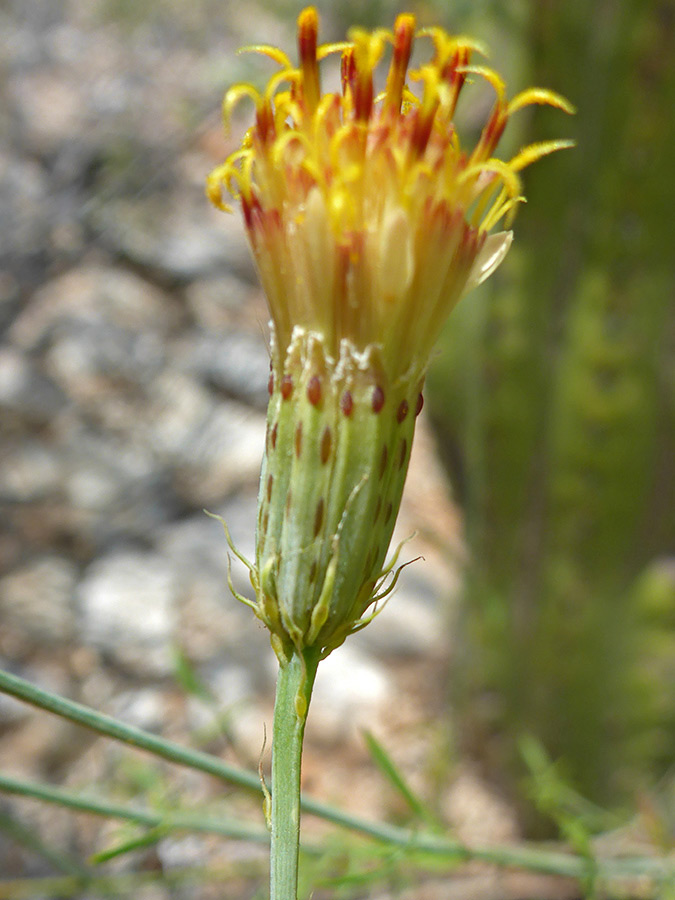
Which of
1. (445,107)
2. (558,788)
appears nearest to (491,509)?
(558,788)

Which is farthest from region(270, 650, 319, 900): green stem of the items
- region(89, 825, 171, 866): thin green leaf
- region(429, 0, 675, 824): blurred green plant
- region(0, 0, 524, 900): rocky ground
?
region(429, 0, 675, 824): blurred green plant

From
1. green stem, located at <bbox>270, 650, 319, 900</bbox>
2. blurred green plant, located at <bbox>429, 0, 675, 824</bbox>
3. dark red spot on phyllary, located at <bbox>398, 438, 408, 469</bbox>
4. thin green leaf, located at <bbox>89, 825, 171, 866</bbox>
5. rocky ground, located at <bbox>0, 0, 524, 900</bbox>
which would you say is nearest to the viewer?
green stem, located at <bbox>270, 650, 319, 900</bbox>

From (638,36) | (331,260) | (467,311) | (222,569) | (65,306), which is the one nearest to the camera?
(331,260)

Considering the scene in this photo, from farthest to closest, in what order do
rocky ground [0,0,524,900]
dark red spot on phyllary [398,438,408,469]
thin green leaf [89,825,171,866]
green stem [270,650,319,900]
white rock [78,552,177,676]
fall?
1. white rock [78,552,177,676]
2. rocky ground [0,0,524,900]
3. thin green leaf [89,825,171,866]
4. dark red spot on phyllary [398,438,408,469]
5. green stem [270,650,319,900]

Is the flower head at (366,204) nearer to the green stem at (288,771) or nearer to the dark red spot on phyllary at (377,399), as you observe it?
the dark red spot on phyllary at (377,399)

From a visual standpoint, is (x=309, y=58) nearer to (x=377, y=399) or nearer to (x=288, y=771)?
(x=377, y=399)

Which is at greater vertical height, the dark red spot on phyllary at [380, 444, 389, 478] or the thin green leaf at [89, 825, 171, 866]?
the dark red spot on phyllary at [380, 444, 389, 478]

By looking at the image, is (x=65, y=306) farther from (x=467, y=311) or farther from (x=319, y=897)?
(x=319, y=897)

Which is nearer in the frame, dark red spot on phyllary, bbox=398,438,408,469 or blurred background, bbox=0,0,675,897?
dark red spot on phyllary, bbox=398,438,408,469

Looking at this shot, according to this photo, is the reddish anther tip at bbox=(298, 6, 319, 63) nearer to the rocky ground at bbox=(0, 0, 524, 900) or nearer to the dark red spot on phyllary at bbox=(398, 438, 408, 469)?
the dark red spot on phyllary at bbox=(398, 438, 408, 469)
